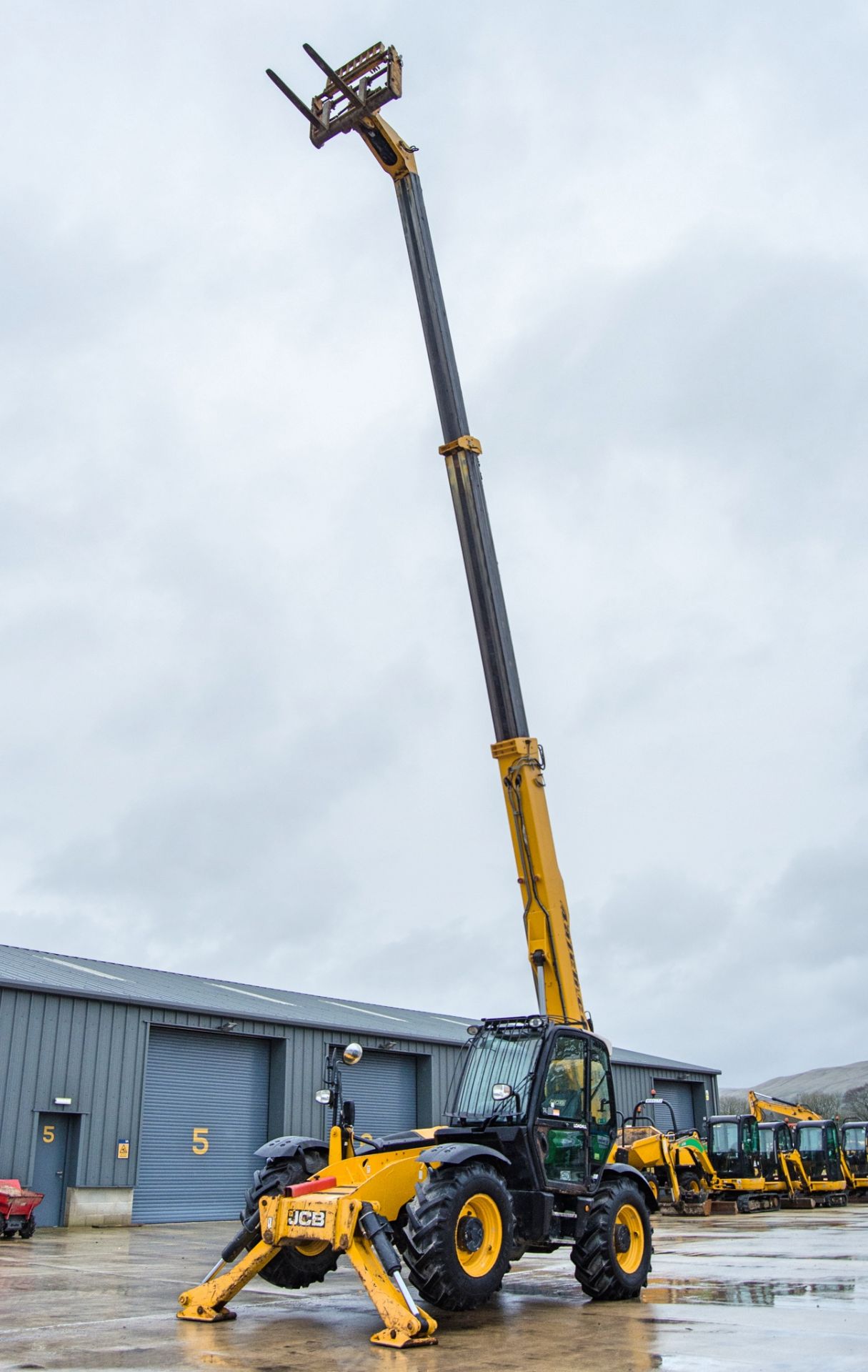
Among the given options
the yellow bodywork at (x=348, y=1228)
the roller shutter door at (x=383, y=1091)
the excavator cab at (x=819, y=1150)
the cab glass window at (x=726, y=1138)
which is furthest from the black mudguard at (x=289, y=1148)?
the excavator cab at (x=819, y=1150)

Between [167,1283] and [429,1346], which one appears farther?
[167,1283]

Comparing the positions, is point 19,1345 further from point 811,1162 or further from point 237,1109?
point 811,1162

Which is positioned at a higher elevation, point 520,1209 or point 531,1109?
point 531,1109

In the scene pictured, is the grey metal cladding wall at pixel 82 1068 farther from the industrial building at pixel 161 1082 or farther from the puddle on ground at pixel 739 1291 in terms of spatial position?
the puddle on ground at pixel 739 1291

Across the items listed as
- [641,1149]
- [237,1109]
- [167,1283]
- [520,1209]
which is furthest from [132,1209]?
[520,1209]

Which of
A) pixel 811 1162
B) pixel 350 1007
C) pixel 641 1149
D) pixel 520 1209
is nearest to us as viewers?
pixel 520 1209

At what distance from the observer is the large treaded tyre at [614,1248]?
10758mm

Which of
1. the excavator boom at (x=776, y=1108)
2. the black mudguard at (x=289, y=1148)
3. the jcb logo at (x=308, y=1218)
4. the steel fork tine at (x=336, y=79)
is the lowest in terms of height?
the jcb logo at (x=308, y=1218)

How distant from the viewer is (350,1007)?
127 feet

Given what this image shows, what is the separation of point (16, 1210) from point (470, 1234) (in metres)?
13.7

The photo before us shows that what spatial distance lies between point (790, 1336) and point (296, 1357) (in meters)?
3.66

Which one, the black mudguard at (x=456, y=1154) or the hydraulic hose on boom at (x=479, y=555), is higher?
the hydraulic hose on boom at (x=479, y=555)

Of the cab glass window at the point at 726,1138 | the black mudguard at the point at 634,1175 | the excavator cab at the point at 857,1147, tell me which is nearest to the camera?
the black mudguard at the point at 634,1175

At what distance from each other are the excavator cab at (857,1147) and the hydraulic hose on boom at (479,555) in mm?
27127
